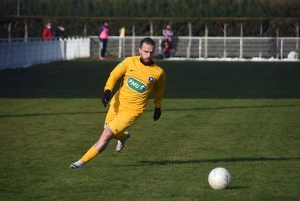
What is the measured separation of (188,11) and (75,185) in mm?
45220

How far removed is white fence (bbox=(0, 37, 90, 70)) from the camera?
1302 inches

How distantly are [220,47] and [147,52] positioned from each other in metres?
39.3

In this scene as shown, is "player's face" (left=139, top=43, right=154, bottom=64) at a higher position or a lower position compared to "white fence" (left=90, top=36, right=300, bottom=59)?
higher

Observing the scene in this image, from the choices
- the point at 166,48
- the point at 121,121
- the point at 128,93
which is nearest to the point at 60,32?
the point at 166,48

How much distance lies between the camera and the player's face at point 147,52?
1004 centimetres

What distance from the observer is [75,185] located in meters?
9.29

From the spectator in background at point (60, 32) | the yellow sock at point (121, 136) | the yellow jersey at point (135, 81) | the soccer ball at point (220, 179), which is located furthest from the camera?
the spectator in background at point (60, 32)

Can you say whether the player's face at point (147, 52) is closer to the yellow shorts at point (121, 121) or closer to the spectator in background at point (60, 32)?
the yellow shorts at point (121, 121)

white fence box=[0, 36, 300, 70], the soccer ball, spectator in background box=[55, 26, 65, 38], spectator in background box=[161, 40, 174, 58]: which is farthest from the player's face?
spectator in background box=[55, 26, 65, 38]

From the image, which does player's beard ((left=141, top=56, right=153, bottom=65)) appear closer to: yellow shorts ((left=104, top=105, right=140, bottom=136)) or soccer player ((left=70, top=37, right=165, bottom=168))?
soccer player ((left=70, top=37, right=165, bottom=168))

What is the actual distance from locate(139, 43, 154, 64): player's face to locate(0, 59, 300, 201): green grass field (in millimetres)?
1464

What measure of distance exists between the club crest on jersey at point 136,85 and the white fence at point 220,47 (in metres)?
38.3

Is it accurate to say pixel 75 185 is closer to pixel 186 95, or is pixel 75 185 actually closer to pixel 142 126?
pixel 142 126

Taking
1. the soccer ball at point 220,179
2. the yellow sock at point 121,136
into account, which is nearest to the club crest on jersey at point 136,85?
the yellow sock at point 121,136
